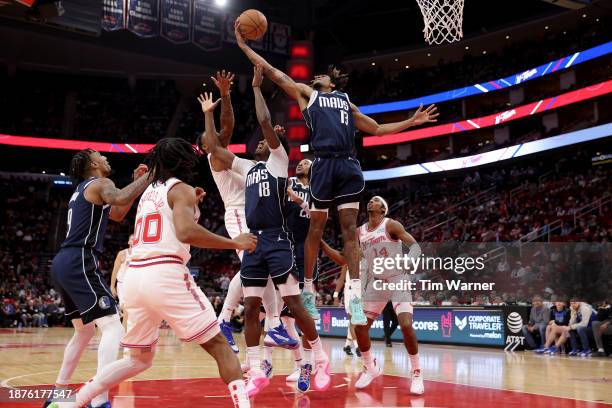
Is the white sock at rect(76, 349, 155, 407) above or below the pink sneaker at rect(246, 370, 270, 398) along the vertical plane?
above

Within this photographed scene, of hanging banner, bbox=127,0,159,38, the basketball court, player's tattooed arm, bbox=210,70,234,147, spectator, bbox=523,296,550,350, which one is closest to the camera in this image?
the basketball court

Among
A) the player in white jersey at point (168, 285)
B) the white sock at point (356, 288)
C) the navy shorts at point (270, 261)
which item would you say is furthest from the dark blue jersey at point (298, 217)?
the player in white jersey at point (168, 285)

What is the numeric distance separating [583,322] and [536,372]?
4043 millimetres

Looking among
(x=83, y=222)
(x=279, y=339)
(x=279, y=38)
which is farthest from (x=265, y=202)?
(x=279, y=38)

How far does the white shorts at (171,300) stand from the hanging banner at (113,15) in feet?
52.5

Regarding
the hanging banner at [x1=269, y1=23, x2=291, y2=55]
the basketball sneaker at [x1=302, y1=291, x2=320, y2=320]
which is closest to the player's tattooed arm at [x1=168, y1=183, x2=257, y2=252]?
the basketball sneaker at [x1=302, y1=291, x2=320, y2=320]

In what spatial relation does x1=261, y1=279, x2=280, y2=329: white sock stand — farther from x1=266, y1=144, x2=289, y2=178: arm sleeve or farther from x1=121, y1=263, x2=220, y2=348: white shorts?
x1=121, y1=263, x2=220, y2=348: white shorts

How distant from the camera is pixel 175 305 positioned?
13.4 feet

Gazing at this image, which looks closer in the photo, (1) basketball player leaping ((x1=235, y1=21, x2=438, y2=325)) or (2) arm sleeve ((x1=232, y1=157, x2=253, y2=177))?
(1) basketball player leaping ((x1=235, y1=21, x2=438, y2=325))

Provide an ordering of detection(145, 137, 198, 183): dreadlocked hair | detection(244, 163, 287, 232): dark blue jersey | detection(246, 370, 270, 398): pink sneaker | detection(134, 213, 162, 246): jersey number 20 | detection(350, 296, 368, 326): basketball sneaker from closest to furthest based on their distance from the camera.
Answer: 1. detection(134, 213, 162, 246): jersey number 20
2. detection(145, 137, 198, 183): dreadlocked hair
3. detection(246, 370, 270, 398): pink sneaker
4. detection(350, 296, 368, 326): basketball sneaker
5. detection(244, 163, 287, 232): dark blue jersey

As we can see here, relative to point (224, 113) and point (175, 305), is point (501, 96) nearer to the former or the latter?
point (224, 113)

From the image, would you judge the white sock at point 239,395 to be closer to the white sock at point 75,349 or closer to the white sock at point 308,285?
the white sock at point 75,349

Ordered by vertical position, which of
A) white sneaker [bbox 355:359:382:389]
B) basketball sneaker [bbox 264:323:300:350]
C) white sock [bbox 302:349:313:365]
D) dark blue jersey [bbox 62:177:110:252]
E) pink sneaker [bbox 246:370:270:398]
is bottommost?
white sneaker [bbox 355:359:382:389]

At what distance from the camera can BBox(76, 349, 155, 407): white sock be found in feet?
14.3
